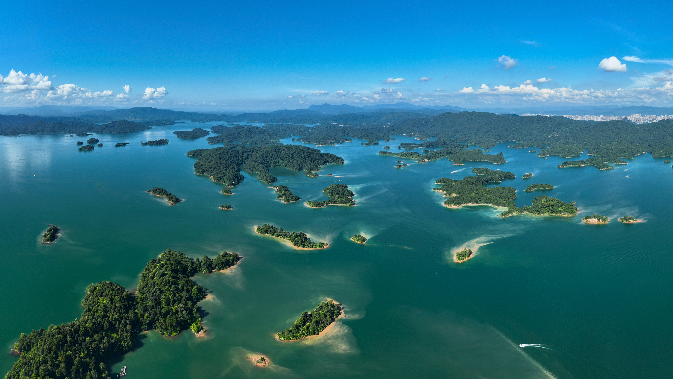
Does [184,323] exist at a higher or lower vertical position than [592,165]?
lower

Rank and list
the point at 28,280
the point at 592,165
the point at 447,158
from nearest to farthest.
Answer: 1. the point at 28,280
2. the point at 592,165
3. the point at 447,158

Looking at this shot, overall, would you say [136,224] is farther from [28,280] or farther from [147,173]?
[147,173]

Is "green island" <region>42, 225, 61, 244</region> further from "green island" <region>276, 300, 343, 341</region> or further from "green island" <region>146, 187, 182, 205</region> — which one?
"green island" <region>276, 300, 343, 341</region>

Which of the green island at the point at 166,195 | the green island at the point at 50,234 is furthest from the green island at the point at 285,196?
the green island at the point at 50,234

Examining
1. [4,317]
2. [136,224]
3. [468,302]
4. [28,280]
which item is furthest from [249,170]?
[468,302]

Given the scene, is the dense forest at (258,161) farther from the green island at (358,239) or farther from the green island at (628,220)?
the green island at (628,220)
